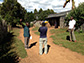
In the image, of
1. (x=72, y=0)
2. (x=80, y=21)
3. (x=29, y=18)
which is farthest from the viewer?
(x=29, y=18)

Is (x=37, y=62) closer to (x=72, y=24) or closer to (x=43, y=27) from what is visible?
(x=43, y=27)

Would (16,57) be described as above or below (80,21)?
below

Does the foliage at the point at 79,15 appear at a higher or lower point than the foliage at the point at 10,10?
lower

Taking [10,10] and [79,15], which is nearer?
[79,15]

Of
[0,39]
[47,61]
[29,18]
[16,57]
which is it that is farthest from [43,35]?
[29,18]

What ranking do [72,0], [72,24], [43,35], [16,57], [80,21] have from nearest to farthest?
1. [16,57]
2. [43,35]
3. [72,24]
4. [80,21]
5. [72,0]

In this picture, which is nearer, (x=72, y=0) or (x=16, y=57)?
(x=16, y=57)

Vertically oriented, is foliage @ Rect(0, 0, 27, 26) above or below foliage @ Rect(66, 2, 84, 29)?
above

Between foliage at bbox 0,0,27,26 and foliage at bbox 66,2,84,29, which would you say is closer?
foliage at bbox 66,2,84,29

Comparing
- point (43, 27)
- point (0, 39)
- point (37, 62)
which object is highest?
point (43, 27)

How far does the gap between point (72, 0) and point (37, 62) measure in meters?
13.9

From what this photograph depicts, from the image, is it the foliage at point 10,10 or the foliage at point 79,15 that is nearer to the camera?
the foliage at point 79,15

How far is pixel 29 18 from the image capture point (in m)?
33.0

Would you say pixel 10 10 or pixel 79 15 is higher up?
pixel 10 10
